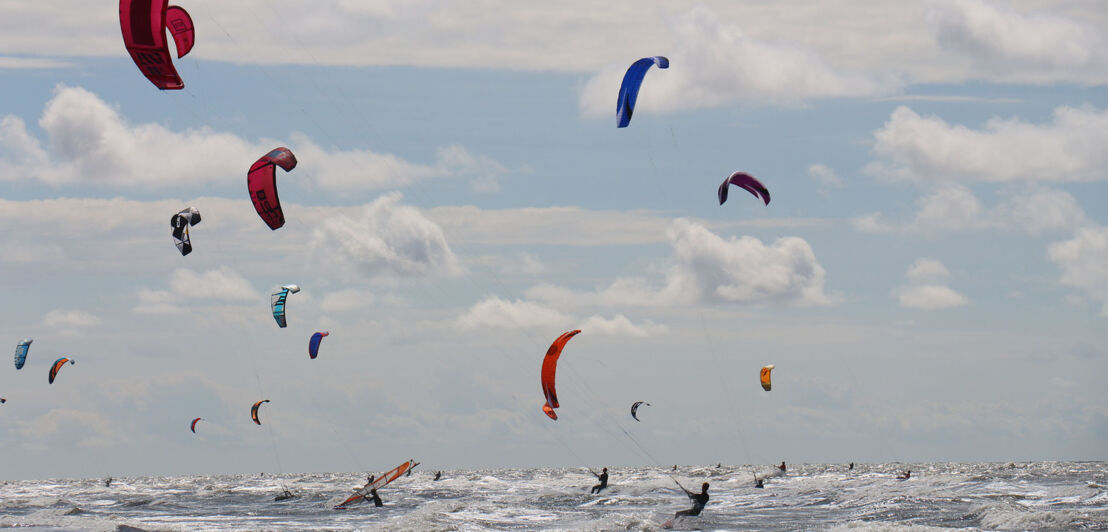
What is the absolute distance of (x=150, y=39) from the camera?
1802 centimetres

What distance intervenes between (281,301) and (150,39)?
14637mm

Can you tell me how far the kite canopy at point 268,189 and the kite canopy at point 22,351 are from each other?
19.8 m

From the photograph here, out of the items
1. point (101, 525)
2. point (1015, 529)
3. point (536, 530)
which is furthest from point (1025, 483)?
point (101, 525)

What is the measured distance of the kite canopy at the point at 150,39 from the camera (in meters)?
17.7

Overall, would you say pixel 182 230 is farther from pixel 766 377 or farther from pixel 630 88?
pixel 766 377

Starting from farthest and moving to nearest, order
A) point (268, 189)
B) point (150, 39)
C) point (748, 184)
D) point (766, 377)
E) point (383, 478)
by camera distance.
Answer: point (766, 377) → point (383, 478) → point (748, 184) → point (268, 189) → point (150, 39)

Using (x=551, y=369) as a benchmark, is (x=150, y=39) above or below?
above

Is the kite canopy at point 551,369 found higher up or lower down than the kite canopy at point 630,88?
lower down

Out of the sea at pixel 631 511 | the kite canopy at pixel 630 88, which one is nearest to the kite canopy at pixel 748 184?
the kite canopy at pixel 630 88

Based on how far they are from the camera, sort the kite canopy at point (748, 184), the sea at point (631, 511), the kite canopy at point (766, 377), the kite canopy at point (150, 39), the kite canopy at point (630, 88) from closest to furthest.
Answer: the kite canopy at point (150, 39) < the kite canopy at point (630, 88) < the kite canopy at point (748, 184) < the sea at point (631, 511) < the kite canopy at point (766, 377)

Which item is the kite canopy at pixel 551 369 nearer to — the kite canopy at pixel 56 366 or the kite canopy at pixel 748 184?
the kite canopy at pixel 748 184

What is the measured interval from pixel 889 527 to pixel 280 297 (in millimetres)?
17393

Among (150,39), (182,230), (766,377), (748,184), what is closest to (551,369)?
(748,184)

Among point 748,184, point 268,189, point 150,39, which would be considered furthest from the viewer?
point 748,184
